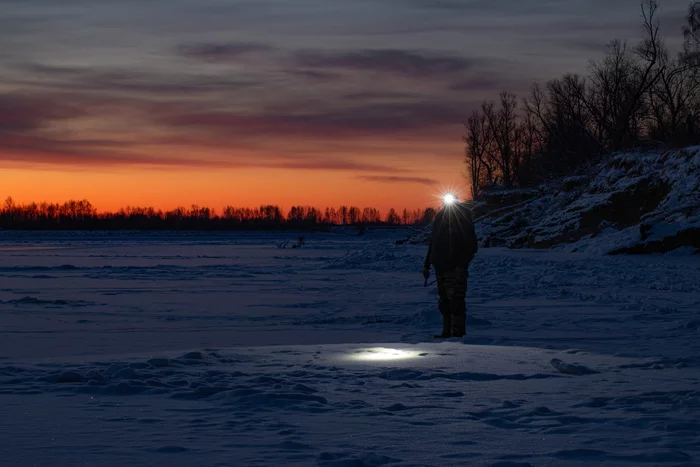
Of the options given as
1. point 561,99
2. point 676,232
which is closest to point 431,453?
point 676,232

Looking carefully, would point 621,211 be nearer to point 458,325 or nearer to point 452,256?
point 452,256

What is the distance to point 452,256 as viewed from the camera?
974 cm

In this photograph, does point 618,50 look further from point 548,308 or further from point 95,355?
point 95,355

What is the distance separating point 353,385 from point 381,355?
1.60 metres

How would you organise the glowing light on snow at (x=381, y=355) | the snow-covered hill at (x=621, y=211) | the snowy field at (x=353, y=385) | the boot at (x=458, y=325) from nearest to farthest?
the snowy field at (x=353, y=385) < the glowing light on snow at (x=381, y=355) < the boot at (x=458, y=325) < the snow-covered hill at (x=621, y=211)

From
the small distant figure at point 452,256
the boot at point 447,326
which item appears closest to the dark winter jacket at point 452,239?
the small distant figure at point 452,256

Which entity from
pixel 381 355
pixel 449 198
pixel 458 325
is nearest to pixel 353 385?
pixel 381 355

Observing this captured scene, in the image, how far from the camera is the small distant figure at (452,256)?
967 cm

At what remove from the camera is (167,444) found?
13.9 feet

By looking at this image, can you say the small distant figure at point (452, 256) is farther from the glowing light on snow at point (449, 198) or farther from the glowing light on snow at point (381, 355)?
the glowing light on snow at point (381, 355)

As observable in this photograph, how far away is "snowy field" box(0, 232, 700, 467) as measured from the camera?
4.16 meters

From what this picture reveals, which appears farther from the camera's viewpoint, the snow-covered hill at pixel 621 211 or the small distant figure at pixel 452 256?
the snow-covered hill at pixel 621 211

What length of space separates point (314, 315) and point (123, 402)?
760 centimetres

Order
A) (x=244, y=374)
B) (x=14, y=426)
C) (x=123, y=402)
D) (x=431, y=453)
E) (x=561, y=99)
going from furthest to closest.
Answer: (x=561, y=99) < (x=244, y=374) < (x=123, y=402) < (x=14, y=426) < (x=431, y=453)
